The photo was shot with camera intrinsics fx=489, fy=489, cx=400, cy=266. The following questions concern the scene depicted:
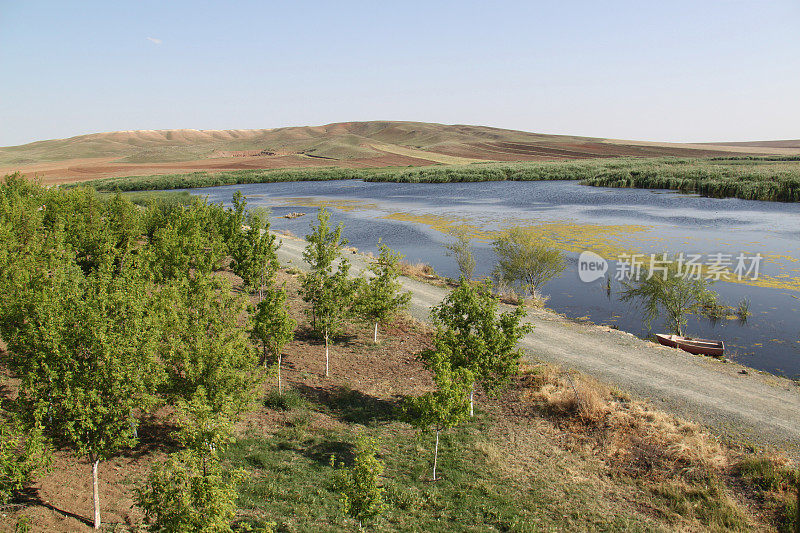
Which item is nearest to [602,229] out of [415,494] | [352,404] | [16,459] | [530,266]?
[530,266]

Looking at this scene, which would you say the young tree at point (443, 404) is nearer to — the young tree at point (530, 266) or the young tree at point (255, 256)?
→ the young tree at point (255, 256)

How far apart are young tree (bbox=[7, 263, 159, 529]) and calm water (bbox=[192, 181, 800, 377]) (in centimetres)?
2440

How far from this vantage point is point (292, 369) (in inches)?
791

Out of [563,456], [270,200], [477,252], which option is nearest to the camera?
[563,456]

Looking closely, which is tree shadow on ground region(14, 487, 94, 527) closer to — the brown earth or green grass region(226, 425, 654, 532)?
the brown earth

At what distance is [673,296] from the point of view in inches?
1044

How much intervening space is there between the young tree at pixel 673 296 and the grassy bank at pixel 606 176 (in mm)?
55795

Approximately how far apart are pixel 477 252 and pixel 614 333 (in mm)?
19569

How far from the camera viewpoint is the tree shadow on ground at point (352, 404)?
16766 mm

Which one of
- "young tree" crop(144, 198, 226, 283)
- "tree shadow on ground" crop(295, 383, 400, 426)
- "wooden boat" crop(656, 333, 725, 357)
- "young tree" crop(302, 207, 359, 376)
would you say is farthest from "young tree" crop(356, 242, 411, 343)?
"wooden boat" crop(656, 333, 725, 357)

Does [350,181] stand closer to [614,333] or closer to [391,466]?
[614,333]

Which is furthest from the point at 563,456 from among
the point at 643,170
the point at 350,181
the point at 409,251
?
the point at 350,181

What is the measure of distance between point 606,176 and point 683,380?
8821 cm

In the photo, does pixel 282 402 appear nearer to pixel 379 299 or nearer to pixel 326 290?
pixel 326 290
